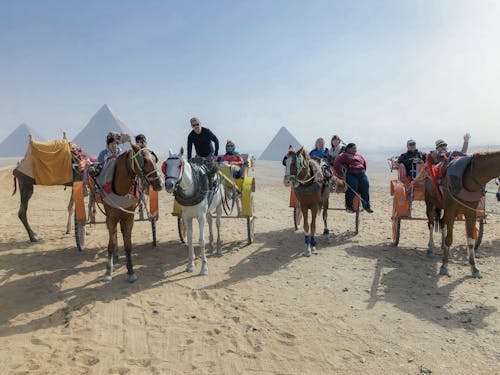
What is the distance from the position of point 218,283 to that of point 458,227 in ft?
27.0

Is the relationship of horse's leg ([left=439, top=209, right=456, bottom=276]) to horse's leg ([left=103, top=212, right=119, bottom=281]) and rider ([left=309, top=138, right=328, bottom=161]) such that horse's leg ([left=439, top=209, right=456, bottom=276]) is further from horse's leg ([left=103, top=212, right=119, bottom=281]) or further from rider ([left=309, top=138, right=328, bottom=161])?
horse's leg ([left=103, top=212, right=119, bottom=281])

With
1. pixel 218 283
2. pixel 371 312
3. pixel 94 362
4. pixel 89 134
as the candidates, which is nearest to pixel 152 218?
pixel 218 283

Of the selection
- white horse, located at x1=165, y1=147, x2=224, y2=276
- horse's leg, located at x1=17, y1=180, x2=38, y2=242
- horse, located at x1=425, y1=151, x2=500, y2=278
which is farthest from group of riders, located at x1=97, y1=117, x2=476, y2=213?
horse's leg, located at x1=17, y1=180, x2=38, y2=242

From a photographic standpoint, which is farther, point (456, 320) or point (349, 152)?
point (349, 152)

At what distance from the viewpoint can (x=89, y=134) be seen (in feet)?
629

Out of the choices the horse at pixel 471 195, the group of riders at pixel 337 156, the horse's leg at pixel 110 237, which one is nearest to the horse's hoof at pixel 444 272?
the horse at pixel 471 195

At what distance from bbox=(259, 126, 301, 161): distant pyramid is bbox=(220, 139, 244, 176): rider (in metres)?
160

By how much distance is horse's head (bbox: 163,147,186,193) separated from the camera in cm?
595

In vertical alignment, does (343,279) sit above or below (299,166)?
below

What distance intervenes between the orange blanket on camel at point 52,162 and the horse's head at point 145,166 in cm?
425

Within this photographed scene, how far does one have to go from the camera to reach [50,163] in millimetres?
9188

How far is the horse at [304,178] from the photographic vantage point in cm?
759

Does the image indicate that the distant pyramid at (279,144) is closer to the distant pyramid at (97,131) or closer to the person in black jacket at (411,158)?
the distant pyramid at (97,131)

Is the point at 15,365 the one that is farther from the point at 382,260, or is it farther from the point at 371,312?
the point at 382,260
